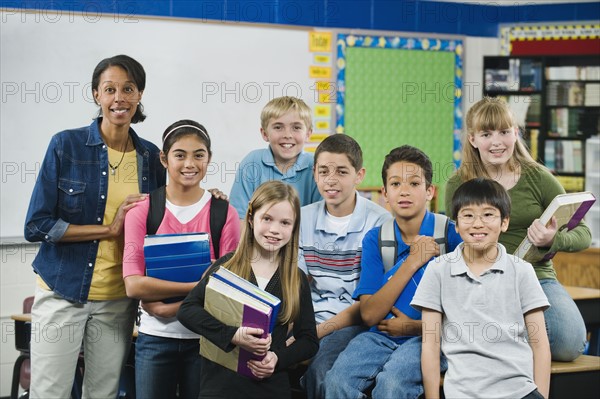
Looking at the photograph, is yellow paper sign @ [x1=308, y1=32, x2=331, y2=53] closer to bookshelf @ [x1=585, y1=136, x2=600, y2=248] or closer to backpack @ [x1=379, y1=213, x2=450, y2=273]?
bookshelf @ [x1=585, y1=136, x2=600, y2=248]

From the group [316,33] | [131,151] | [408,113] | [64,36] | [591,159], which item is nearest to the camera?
[131,151]

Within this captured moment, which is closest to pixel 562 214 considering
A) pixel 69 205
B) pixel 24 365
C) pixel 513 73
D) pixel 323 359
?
pixel 323 359

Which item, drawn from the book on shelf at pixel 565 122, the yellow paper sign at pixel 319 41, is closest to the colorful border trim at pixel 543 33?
the book on shelf at pixel 565 122

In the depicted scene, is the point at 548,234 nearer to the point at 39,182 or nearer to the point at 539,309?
the point at 539,309

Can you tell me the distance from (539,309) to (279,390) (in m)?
0.85

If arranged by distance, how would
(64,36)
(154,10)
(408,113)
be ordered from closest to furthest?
(64,36) → (154,10) → (408,113)

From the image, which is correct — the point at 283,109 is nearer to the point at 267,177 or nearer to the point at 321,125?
the point at 267,177

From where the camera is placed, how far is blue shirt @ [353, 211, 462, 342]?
9.22 ft

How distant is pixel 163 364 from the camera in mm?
2816

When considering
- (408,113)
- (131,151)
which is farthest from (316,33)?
(131,151)

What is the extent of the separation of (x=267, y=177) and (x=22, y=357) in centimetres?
160

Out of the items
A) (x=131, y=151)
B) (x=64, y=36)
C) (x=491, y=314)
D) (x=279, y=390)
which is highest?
(x=64, y=36)

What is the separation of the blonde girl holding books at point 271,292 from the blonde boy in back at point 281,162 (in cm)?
54

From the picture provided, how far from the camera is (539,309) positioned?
2582mm
